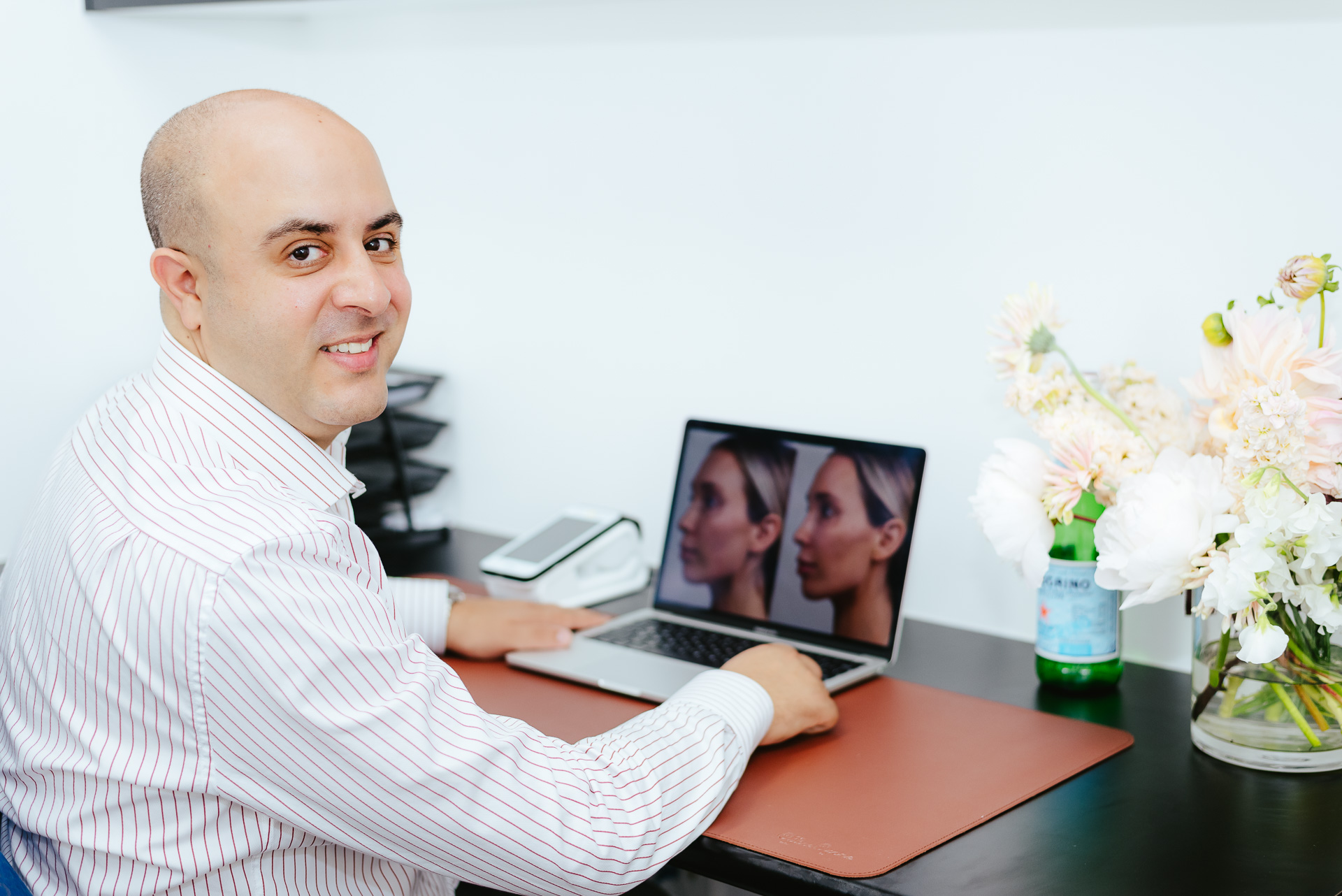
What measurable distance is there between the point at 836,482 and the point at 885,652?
210 millimetres

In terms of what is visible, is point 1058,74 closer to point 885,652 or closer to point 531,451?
point 885,652

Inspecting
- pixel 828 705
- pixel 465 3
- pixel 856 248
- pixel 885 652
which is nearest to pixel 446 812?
pixel 828 705

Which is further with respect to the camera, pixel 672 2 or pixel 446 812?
pixel 672 2

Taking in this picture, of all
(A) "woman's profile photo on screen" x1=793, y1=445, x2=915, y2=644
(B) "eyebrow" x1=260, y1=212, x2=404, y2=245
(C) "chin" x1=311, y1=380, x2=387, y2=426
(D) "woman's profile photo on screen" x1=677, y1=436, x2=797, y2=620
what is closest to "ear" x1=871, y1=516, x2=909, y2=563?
(A) "woman's profile photo on screen" x1=793, y1=445, x2=915, y2=644

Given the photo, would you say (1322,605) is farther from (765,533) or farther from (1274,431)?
(765,533)

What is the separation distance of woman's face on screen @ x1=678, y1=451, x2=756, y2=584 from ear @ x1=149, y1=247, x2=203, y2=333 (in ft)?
2.29

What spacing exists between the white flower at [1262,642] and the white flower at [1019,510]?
0.23 meters

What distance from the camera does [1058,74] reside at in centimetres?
139

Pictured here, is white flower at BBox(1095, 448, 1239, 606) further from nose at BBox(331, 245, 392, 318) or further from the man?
nose at BBox(331, 245, 392, 318)

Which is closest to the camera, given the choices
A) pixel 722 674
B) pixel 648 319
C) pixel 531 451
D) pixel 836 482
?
pixel 722 674

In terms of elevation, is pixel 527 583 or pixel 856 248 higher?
pixel 856 248

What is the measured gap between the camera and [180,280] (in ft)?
3.46

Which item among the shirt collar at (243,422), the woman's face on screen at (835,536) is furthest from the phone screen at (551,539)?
the shirt collar at (243,422)

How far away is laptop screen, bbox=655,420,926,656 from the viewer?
142cm
